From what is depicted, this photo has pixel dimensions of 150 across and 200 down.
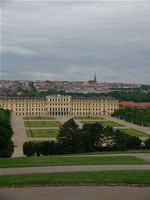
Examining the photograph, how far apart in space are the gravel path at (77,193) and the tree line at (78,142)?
1294 cm

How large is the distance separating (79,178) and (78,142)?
1206 centimetres

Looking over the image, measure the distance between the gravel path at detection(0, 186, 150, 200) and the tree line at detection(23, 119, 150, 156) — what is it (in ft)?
42.5

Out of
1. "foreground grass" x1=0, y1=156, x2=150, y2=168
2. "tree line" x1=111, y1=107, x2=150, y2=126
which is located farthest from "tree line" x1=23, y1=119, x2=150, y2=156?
"tree line" x1=111, y1=107, x2=150, y2=126

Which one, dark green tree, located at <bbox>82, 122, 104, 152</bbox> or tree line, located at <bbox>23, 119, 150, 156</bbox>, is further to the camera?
dark green tree, located at <bbox>82, 122, 104, 152</bbox>

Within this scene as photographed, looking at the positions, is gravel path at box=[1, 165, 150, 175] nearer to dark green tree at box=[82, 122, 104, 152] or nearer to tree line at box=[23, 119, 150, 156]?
tree line at box=[23, 119, 150, 156]

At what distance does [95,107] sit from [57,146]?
55699 millimetres

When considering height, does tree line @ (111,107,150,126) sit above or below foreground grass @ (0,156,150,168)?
below

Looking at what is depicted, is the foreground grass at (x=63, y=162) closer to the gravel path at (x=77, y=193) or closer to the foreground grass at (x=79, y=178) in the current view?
the foreground grass at (x=79, y=178)

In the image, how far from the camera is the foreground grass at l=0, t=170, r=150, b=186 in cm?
1120

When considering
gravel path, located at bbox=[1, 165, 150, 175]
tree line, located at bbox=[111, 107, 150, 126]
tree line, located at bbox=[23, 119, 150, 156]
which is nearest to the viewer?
gravel path, located at bbox=[1, 165, 150, 175]

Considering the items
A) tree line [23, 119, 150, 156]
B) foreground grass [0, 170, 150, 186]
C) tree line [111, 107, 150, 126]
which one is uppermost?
foreground grass [0, 170, 150, 186]

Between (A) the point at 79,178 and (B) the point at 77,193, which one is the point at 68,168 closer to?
(A) the point at 79,178

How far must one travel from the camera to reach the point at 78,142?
23.8 meters

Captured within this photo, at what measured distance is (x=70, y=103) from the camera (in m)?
79.1
